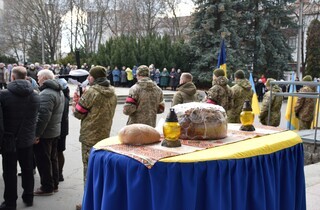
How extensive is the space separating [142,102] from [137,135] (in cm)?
267

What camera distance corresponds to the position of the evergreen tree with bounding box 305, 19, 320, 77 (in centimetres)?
3562

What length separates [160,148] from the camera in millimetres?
2809

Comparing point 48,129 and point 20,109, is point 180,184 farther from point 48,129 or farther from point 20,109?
point 48,129

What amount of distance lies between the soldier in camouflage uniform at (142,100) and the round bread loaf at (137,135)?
2.53m

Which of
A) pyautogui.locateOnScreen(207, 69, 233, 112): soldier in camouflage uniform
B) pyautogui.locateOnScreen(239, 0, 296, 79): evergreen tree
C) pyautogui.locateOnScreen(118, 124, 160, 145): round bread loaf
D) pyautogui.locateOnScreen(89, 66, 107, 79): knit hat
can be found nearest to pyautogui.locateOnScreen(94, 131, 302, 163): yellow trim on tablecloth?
pyautogui.locateOnScreen(118, 124, 160, 145): round bread loaf

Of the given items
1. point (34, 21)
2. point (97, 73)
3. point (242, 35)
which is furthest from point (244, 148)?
point (34, 21)

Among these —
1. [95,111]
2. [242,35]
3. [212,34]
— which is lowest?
[95,111]

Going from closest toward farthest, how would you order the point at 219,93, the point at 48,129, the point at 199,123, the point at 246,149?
the point at 246,149 → the point at 199,123 → the point at 48,129 → the point at 219,93

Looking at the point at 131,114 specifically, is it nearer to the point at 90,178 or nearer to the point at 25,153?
the point at 25,153

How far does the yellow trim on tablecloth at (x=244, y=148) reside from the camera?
262cm

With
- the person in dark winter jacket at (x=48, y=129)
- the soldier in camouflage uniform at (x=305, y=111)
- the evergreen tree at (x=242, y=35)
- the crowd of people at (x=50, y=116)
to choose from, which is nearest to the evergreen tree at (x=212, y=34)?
the evergreen tree at (x=242, y=35)

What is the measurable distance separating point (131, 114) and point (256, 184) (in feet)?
9.85

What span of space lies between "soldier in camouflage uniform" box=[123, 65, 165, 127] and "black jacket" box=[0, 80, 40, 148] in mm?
1287

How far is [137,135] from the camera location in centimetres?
292
